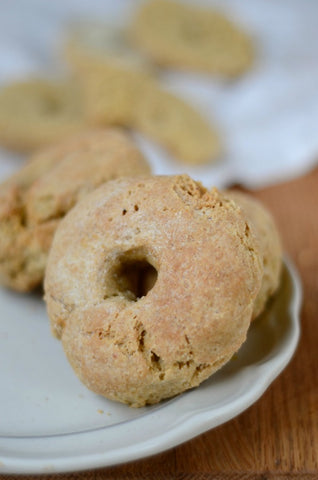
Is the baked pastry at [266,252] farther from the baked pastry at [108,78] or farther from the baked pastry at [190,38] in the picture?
the baked pastry at [190,38]

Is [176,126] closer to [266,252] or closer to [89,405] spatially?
[266,252]

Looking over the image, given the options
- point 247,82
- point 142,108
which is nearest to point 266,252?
point 142,108

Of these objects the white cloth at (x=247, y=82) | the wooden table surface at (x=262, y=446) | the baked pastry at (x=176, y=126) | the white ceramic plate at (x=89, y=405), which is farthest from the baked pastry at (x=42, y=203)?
the baked pastry at (x=176, y=126)

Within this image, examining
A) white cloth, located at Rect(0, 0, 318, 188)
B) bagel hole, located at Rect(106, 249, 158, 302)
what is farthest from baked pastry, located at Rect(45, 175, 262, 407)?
white cloth, located at Rect(0, 0, 318, 188)

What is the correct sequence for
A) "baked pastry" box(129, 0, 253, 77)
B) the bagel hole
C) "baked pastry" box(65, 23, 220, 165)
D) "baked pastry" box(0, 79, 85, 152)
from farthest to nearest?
"baked pastry" box(129, 0, 253, 77), "baked pastry" box(65, 23, 220, 165), "baked pastry" box(0, 79, 85, 152), the bagel hole

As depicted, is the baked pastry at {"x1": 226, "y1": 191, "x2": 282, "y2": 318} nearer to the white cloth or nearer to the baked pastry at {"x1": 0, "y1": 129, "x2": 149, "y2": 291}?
the baked pastry at {"x1": 0, "y1": 129, "x2": 149, "y2": 291}
